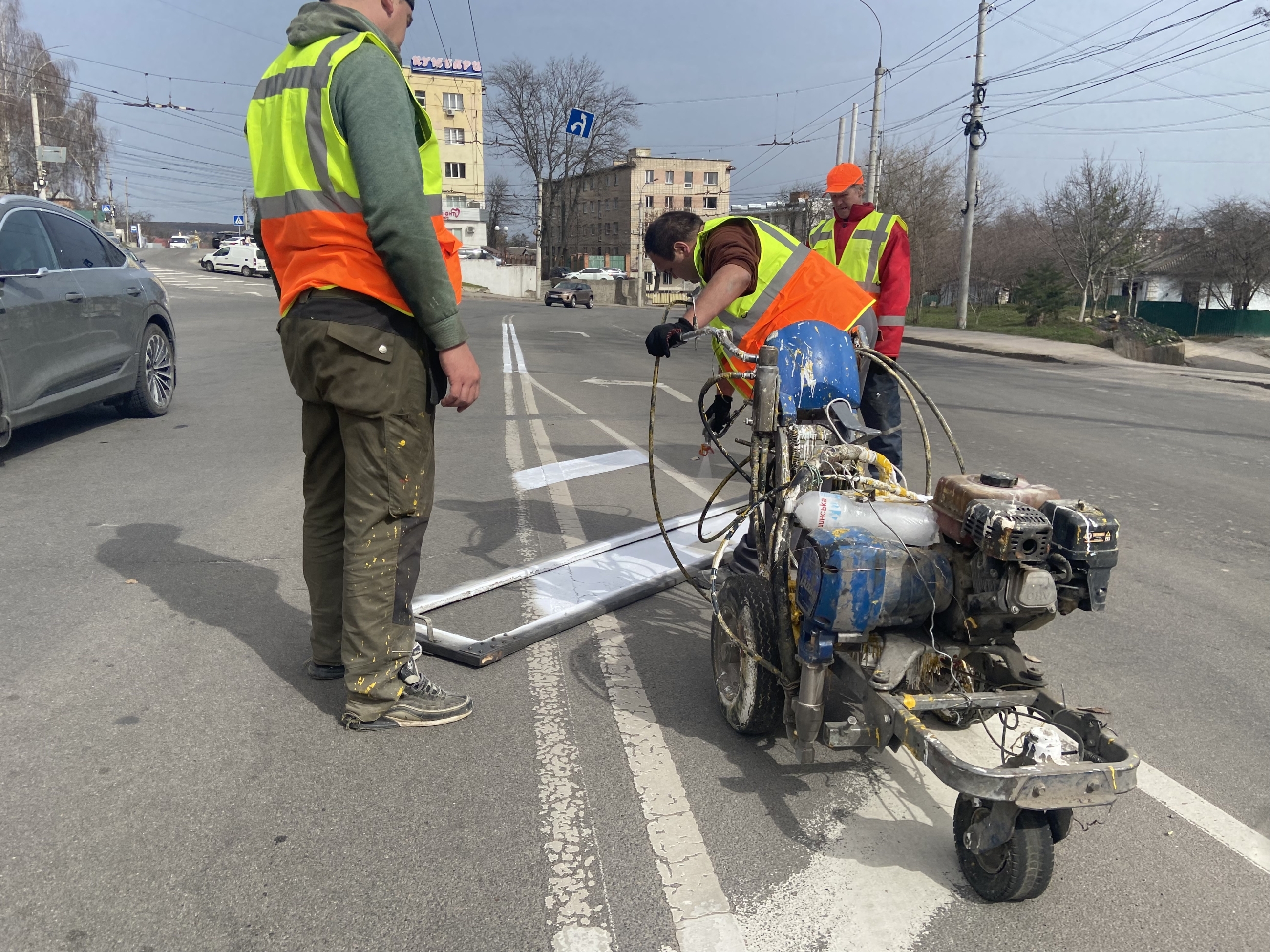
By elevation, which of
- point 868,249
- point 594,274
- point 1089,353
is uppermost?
point 594,274

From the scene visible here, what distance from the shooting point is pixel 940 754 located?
221 centimetres

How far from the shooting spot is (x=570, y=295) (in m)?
51.0

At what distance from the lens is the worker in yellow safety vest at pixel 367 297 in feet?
9.14

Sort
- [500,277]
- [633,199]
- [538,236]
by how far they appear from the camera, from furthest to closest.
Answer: [633,199] < [538,236] < [500,277]

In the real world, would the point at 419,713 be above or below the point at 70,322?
below

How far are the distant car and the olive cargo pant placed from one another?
7154 centimetres

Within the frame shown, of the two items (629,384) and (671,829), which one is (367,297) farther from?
(629,384)

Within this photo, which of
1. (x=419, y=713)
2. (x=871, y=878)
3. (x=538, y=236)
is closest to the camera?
(x=871, y=878)

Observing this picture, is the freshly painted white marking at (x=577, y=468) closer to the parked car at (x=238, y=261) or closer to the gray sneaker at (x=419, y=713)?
the gray sneaker at (x=419, y=713)

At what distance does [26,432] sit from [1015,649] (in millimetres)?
8191

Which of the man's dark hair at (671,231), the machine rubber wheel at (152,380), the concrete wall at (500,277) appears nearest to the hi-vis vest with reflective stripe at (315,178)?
the man's dark hair at (671,231)

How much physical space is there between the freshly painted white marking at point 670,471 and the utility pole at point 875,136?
26.2 meters

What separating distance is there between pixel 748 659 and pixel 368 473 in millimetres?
1356

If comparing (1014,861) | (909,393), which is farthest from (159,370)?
(1014,861)
